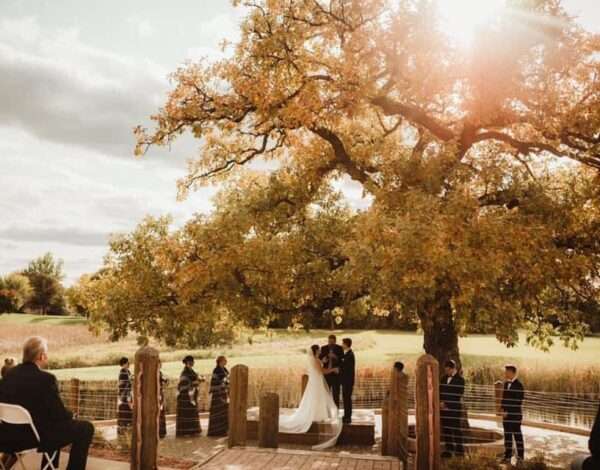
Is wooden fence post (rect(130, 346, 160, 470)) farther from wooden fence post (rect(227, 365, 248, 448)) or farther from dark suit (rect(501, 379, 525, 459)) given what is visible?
dark suit (rect(501, 379, 525, 459))

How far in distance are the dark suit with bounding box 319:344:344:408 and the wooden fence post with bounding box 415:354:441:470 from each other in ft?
19.9

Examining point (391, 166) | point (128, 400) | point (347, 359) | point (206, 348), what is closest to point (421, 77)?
point (391, 166)

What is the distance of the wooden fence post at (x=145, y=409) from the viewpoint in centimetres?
793

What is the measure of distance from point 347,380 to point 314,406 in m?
1.07

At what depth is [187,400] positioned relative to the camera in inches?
582

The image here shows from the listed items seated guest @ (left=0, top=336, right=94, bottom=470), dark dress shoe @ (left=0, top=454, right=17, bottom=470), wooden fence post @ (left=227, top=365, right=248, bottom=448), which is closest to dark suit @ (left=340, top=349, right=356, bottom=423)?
wooden fence post @ (left=227, top=365, right=248, bottom=448)

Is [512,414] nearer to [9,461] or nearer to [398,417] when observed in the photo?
[398,417]

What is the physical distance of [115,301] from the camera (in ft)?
47.3

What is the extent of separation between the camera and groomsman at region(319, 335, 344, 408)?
14750mm

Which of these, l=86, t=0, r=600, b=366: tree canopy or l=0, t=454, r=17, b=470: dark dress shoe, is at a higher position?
l=86, t=0, r=600, b=366: tree canopy

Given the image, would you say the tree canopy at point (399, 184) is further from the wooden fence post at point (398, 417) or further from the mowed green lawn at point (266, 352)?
the mowed green lawn at point (266, 352)

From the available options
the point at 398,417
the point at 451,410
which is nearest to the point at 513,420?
the point at 451,410

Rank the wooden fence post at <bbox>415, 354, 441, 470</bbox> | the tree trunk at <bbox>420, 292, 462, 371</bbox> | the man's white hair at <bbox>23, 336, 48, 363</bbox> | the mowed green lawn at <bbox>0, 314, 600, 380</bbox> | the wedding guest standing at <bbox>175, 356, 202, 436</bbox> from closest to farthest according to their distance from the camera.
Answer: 1. the man's white hair at <bbox>23, 336, 48, 363</bbox>
2. the wooden fence post at <bbox>415, 354, 441, 470</bbox>
3. the wedding guest standing at <bbox>175, 356, 202, 436</bbox>
4. the tree trunk at <bbox>420, 292, 462, 371</bbox>
5. the mowed green lawn at <bbox>0, 314, 600, 380</bbox>

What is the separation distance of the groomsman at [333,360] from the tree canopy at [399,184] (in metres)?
1.01
